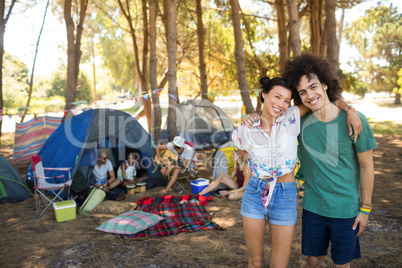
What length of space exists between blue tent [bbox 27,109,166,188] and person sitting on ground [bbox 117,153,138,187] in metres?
0.23

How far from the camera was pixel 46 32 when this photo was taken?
15.2 meters

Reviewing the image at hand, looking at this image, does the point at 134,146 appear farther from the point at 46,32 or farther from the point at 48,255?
the point at 46,32

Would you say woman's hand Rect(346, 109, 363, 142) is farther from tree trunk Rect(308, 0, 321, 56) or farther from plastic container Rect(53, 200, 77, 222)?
tree trunk Rect(308, 0, 321, 56)

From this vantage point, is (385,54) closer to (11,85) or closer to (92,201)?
(92,201)

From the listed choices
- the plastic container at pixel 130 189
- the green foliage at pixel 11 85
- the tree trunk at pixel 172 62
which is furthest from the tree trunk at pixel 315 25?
the green foliage at pixel 11 85

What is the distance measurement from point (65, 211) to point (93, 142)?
1.42 meters

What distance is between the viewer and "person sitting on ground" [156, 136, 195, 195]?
5.78 m

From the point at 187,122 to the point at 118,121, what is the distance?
407 cm

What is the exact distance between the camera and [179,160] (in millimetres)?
5969

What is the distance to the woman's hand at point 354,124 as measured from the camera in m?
A: 1.67

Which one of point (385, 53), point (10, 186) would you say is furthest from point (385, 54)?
point (10, 186)

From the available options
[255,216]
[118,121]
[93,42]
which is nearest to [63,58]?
[93,42]

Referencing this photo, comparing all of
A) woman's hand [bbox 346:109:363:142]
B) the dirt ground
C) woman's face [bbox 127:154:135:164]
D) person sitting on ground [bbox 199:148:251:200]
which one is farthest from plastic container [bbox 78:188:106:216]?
woman's hand [bbox 346:109:363:142]

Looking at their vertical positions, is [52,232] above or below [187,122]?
below
